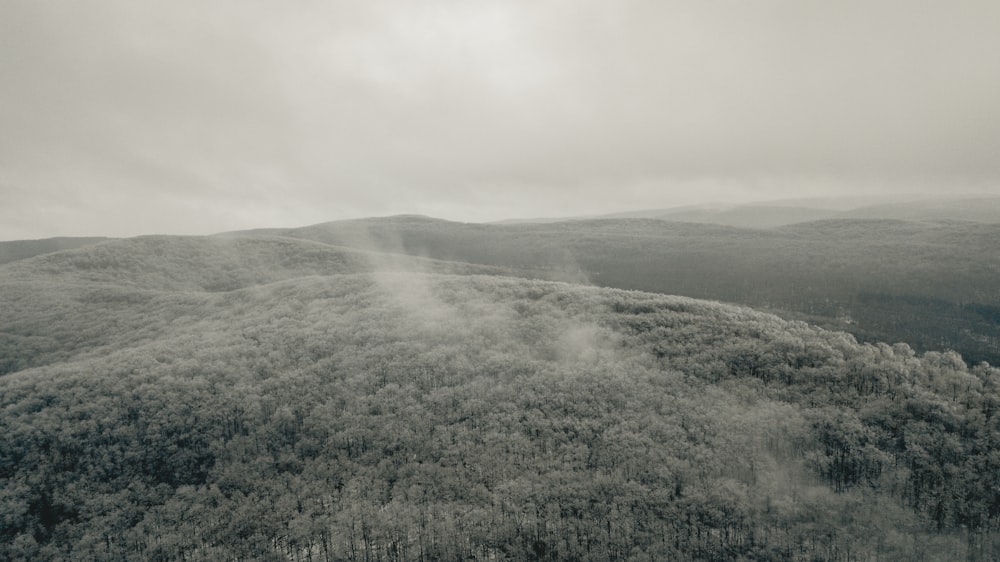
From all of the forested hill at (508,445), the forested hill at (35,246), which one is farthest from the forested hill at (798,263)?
the forested hill at (35,246)

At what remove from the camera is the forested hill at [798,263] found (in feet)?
210

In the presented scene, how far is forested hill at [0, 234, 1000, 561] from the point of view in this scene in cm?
1873

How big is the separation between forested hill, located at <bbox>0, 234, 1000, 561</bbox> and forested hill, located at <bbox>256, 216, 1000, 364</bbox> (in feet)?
134

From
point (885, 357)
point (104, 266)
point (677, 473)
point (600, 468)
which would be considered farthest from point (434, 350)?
point (104, 266)

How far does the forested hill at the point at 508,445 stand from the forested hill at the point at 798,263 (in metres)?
41.0

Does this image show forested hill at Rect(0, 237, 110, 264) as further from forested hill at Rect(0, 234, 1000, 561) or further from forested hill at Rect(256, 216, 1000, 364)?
forested hill at Rect(0, 234, 1000, 561)

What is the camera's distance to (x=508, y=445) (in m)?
24.6

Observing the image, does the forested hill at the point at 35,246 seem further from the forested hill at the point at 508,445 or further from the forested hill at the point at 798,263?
the forested hill at the point at 508,445

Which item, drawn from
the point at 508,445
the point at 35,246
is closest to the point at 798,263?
the point at 508,445

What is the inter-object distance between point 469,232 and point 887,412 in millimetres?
163427

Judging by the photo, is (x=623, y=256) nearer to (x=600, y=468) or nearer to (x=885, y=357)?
(x=885, y=357)

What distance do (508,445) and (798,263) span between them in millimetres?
104422

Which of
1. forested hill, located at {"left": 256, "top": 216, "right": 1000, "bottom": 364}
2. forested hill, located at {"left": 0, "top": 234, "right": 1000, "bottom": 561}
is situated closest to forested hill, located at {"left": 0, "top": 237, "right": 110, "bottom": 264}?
forested hill, located at {"left": 256, "top": 216, "right": 1000, "bottom": 364}

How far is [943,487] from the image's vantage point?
19984 millimetres
